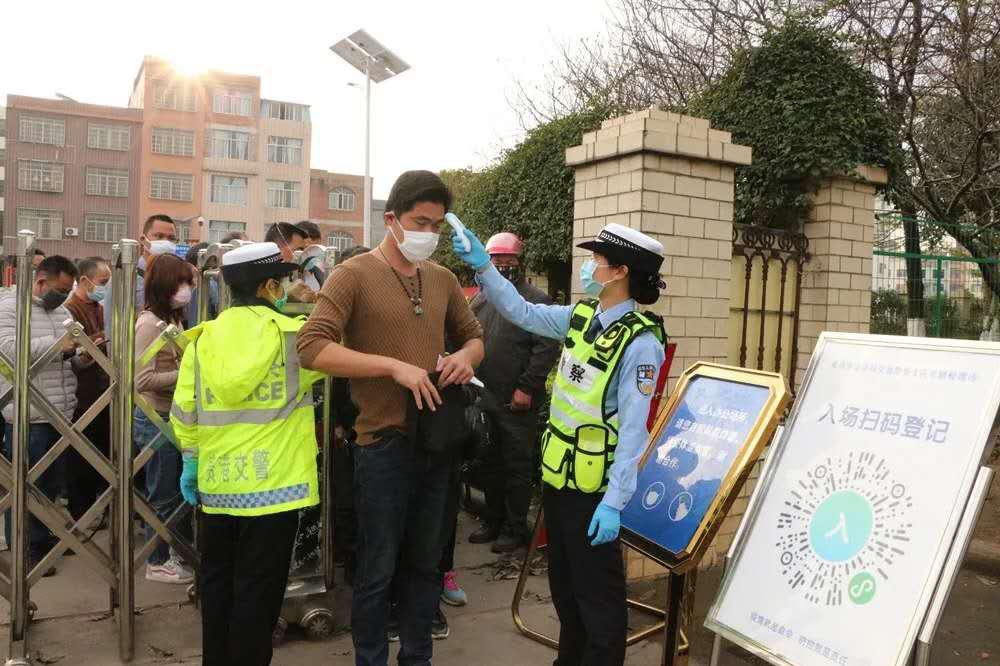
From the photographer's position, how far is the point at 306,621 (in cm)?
356

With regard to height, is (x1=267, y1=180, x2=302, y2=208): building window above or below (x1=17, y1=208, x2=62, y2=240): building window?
above

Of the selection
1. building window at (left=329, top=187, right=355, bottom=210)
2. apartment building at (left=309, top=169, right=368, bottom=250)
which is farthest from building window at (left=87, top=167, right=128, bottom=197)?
building window at (left=329, top=187, right=355, bottom=210)

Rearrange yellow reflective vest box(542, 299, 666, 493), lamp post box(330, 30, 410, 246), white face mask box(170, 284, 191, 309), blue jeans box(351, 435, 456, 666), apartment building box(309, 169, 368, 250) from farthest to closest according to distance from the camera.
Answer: apartment building box(309, 169, 368, 250) < lamp post box(330, 30, 410, 246) < white face mask box(170, 284, 191, 309) < blue jeans box(351, 435, 456, 666) < yellow reflective vest box(542, 299, 666, 493)

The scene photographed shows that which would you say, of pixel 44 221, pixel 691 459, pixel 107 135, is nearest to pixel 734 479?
pixel 691 459

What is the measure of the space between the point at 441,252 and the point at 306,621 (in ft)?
35.5

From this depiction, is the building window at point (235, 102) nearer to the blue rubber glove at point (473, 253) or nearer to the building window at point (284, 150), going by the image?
the building window at point (284, 150)

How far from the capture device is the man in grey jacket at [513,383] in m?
4.80

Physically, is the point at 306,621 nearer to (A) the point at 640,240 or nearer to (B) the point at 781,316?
(A) the point at 640,240

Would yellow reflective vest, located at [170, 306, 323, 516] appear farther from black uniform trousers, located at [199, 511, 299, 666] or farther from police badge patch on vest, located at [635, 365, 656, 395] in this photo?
police badge patch on vest, located at [635, 365, 656, 395]

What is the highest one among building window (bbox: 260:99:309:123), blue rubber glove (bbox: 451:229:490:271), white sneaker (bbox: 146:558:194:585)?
building window (bbox: 260:99:309:123)

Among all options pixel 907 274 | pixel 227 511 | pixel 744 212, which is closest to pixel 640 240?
pixel 227 511

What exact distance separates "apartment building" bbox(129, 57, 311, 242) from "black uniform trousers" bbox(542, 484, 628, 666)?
4367 cm

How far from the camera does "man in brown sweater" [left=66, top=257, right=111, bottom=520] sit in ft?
16.9

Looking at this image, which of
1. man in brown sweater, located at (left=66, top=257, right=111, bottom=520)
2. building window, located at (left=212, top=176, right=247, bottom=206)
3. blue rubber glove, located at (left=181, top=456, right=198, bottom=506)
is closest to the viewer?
blue rubber glove, located at (left=181, top=456, right=198, bottom=506)
